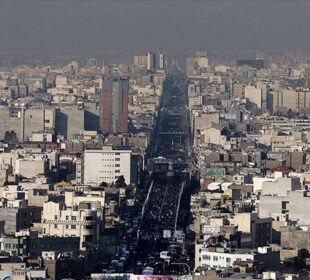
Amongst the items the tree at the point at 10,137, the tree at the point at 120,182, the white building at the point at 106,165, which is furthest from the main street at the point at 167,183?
the tree at the point at 10,137

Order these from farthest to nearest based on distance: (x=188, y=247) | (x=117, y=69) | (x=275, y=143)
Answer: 1. (x=117, y=69)
2. (x=275, y=143)
3. (x=188, y=247)

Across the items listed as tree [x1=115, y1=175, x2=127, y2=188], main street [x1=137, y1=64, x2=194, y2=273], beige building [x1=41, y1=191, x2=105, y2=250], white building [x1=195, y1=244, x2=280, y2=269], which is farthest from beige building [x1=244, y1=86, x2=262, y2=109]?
white building [x1=195, y1=244, x2=280, y2=269]

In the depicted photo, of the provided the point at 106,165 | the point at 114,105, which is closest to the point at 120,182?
the point at 106,165

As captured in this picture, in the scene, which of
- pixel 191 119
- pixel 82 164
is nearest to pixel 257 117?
pixel 191 119

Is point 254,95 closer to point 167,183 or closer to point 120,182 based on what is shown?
point 167,183

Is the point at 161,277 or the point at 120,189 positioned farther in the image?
the point at 120,189

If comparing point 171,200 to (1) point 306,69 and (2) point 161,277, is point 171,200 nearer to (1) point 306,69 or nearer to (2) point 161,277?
(2) point 161,277
